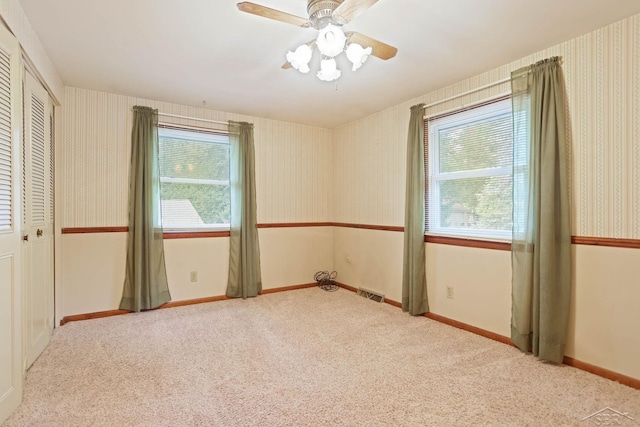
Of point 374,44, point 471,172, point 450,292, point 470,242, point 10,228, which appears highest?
point 374,44

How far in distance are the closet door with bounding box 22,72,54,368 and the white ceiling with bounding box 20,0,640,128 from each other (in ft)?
1.54

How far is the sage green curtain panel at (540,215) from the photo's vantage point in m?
2.37

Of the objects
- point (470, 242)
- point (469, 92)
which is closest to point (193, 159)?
point (469, 92)

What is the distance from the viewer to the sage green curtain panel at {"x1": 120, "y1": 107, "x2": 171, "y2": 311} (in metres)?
3.52

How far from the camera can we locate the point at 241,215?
13.5 feet

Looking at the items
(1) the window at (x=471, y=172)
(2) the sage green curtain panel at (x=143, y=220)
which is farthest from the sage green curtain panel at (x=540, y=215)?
(2) the sage green curtain panel at (x=143, y=220)

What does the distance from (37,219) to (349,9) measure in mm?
2724

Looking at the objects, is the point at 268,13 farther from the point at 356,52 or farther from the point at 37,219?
the point at 37,219

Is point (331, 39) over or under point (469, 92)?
under

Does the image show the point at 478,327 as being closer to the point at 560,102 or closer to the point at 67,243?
the point at 560,102

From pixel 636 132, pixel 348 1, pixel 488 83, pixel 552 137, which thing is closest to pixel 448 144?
pixel 488 83

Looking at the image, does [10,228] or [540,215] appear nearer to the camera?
[10,228]

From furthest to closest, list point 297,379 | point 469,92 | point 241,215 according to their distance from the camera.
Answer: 1. point 241,215
2. point 469,92
3. point 297,379

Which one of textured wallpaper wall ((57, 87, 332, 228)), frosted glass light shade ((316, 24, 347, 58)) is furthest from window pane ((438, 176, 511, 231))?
textured wallpaper wall ((57, 87, 332, 228))
